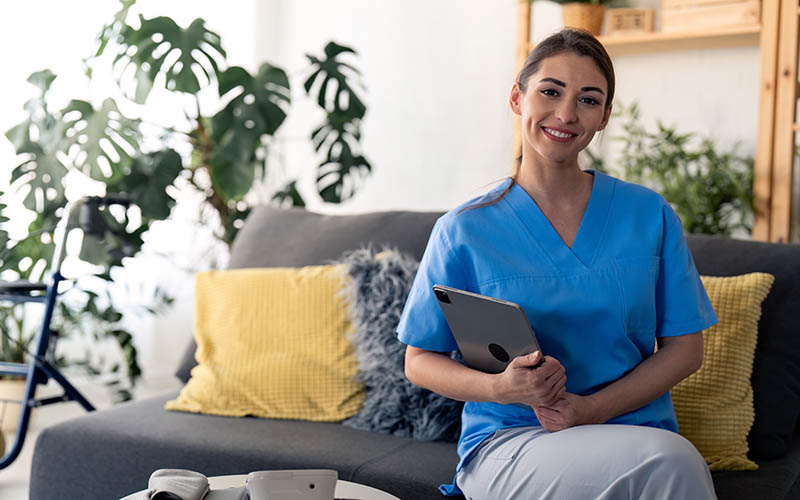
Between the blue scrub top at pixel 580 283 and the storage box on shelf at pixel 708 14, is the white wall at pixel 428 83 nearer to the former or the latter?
the storage box on shelf at pixel 708 14

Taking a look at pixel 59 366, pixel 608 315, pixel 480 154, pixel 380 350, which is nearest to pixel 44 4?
pixel 59 366

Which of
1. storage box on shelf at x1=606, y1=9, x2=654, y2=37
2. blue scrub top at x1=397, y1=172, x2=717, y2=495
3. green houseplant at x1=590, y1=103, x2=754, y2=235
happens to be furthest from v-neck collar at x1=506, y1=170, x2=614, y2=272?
storage box on shelf at x1=606, y1=9, x2=654, y2=37

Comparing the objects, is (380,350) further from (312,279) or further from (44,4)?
(44,4)

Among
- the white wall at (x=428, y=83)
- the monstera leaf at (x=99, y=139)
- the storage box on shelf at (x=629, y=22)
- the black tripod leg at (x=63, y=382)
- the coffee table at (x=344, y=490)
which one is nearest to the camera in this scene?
the coffee table at (x=344, y=490)

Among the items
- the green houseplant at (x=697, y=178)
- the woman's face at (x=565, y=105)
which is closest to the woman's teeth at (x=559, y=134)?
the woman's face at (x=565, y=105)

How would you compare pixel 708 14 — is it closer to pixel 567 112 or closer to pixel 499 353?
pixel 567 112

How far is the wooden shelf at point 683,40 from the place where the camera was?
304cm

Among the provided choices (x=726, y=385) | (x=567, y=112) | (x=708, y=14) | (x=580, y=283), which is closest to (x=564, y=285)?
(x=580, y=283)

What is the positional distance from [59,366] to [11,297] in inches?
46.0

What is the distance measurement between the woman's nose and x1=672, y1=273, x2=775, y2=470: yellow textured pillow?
1.81 feet

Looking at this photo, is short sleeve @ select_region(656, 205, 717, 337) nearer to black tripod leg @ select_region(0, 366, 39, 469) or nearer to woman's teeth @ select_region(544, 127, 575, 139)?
woman's teeth @ select_region(544, 127, 575, 139)

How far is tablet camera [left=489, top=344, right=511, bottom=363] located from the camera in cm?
132

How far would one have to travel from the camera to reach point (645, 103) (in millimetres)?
3469

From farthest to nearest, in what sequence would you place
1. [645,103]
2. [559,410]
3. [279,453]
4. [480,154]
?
[480,154] → [645,103] → [279,453] → [559,410]
